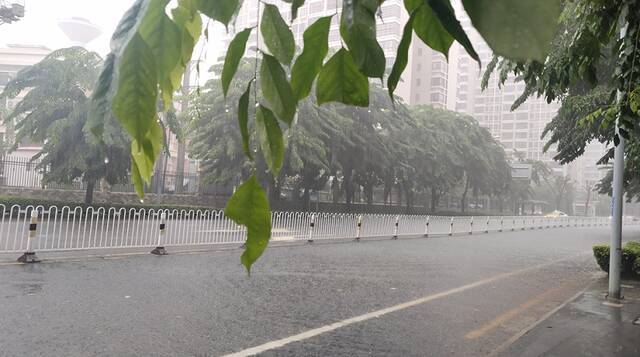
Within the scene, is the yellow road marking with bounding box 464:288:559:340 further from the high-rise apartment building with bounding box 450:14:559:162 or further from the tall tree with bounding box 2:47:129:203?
the high-rise apartment building with bounding box 450:14:559:162

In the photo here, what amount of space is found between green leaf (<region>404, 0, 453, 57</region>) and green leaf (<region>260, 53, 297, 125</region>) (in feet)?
0.60

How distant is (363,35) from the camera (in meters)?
0.64

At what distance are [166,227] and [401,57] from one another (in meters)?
15.0

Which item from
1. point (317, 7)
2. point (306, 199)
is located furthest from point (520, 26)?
point (306, 199)

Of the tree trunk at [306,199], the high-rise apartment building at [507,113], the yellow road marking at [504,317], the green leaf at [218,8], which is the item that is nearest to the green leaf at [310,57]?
the green leaf at [218,8]

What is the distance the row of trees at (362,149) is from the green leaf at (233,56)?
12712 mm

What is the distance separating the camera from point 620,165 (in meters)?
7.19

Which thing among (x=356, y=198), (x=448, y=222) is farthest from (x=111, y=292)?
(x=356, y=198)

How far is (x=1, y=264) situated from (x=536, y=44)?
9.31 metres

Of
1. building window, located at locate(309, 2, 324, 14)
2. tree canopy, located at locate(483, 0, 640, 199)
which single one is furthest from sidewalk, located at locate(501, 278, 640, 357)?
building window, located at locate(309, 2, 324, 14)

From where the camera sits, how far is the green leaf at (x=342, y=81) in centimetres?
71

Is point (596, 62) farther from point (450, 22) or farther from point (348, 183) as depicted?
point (348, 183)

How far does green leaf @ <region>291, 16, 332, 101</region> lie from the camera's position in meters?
0.67

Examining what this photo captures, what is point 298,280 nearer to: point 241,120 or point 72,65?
point 241,120
